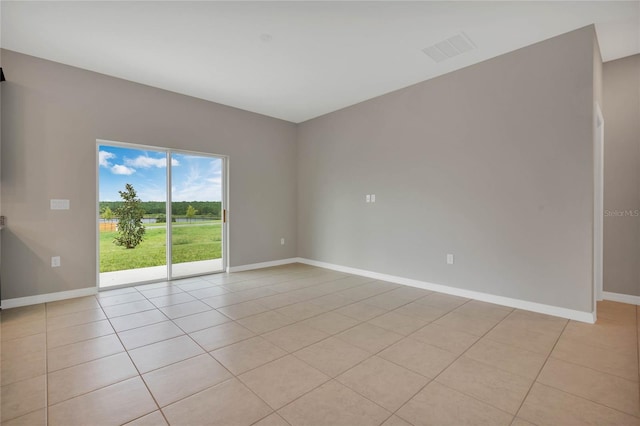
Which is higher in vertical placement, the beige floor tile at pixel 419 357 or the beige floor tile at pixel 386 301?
the beige floor tile at pixel 386 301

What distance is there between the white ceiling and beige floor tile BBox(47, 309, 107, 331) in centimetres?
309

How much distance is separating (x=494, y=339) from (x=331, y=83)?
3849 mm

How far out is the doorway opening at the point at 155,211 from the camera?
14.6 feet

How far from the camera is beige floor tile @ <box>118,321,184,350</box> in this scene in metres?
2.61

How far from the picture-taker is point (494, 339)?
266 cm

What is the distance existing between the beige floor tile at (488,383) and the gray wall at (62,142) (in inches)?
180

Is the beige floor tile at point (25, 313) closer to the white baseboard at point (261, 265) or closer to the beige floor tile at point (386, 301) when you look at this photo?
the white baseboard at point (261, 265)

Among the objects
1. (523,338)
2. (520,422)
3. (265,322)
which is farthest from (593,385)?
(265,322)

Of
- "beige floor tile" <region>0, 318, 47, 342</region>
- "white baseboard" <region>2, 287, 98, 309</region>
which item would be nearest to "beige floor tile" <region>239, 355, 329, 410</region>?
"beige floor tile" <region>0, 318, 47, 342</region>

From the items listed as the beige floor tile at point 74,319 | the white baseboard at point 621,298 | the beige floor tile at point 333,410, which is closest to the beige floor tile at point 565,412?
the beige floor tile at point 333,410

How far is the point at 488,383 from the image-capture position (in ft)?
6.56

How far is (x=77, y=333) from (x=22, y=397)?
3.47ft

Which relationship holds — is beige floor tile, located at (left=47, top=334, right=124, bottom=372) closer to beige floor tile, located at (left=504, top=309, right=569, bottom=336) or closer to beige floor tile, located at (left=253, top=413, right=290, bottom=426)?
beige floor tile, located at (left=253, top=413, right=290, bottom=426)

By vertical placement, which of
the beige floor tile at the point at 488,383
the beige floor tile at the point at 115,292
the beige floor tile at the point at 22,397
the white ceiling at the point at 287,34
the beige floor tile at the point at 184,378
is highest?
the white ceiling at the point at 287,34
